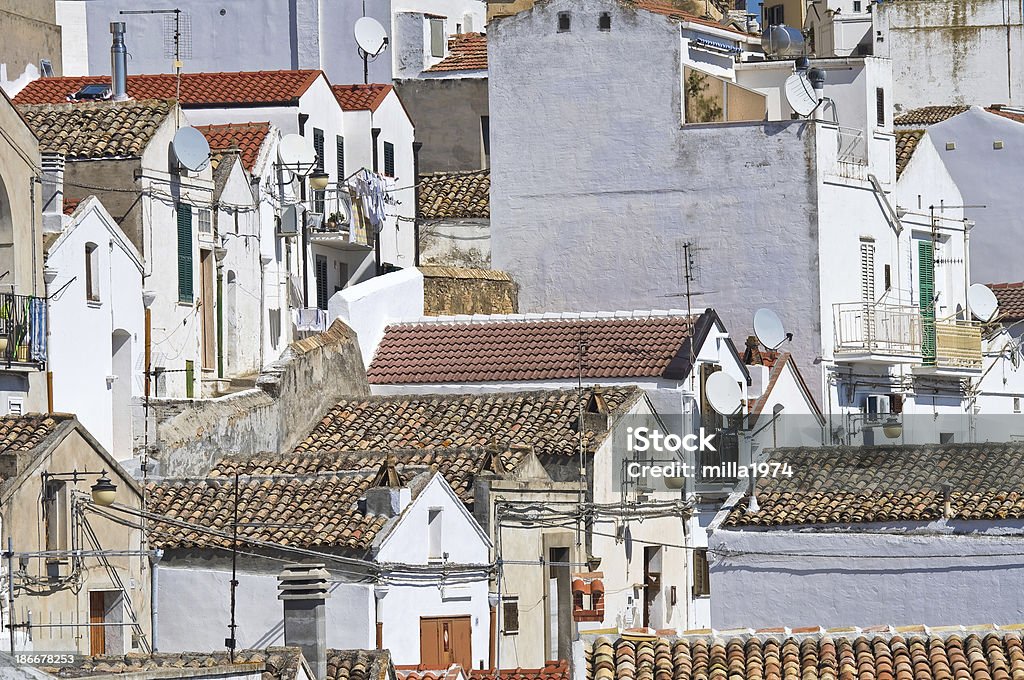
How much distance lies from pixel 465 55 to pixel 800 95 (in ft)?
35.3

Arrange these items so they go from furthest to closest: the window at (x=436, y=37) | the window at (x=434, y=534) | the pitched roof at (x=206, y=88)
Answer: the window at (x=436, y=37) < the pitched roof at (x=206, y=88) < the window at (x=434, y=534)

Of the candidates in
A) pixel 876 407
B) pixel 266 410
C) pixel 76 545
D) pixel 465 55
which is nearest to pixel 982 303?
pixel 876 407

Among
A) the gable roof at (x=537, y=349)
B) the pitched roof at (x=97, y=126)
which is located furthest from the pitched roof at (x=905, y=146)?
the pitched roof at (x=97, y=126)

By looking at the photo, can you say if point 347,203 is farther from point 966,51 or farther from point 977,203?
point 966,51

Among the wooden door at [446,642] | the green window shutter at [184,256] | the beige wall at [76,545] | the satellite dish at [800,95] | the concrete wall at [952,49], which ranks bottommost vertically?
the wooden door at [446,642]

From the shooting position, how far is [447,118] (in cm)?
5544

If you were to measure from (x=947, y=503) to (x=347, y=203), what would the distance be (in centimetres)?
1447

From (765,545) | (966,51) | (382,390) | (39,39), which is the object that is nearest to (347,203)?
(382,390)

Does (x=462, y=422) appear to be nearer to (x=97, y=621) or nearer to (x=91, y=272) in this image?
(x=91, y=272)

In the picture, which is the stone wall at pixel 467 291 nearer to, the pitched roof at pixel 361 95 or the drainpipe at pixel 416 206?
the drainpipe at pixel 416 206

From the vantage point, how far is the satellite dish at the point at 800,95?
48.2 meters

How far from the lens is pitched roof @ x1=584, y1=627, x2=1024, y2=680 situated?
27.6 meters

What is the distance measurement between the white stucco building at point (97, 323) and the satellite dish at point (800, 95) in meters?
15.5

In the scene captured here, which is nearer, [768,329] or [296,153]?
[296,153]
